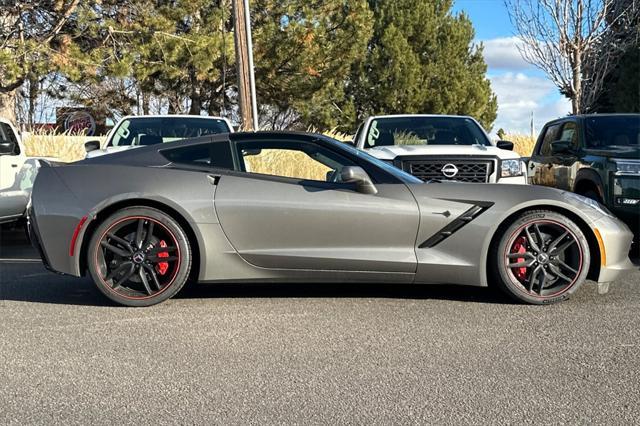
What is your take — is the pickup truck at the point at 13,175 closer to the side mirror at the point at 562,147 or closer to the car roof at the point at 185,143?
the car roof at the point at 185,143

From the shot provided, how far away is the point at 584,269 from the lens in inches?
206

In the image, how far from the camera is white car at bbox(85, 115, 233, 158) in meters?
10.0

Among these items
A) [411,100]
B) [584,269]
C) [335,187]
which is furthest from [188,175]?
[411,100]

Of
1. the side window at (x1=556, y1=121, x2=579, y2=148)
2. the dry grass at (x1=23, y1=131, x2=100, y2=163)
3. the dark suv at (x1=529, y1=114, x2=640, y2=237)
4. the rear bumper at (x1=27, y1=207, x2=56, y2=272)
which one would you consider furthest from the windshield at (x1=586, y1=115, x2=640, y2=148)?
the dry grass at (x1=23, y1=131, x2=100, y2=163)

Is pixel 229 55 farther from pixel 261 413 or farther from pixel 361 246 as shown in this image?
pixel 261 413

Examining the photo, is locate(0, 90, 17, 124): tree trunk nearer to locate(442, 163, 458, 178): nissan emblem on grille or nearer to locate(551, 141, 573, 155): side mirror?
locate(442, 163, 458, 178): nissan emblem on grille

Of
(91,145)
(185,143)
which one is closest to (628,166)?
(185,143)

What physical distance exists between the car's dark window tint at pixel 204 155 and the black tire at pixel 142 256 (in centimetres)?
50

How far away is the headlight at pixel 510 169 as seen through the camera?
332 inches

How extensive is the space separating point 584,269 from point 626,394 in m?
1.92

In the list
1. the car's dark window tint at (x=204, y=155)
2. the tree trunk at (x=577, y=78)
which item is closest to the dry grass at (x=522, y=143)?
the tree trunk at (x=577, y=78)

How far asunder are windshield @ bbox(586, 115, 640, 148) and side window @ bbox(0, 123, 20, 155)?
23.3ft

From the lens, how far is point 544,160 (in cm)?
980

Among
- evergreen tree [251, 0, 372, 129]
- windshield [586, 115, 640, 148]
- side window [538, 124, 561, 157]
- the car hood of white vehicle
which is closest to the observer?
the car hood of white vehicle
